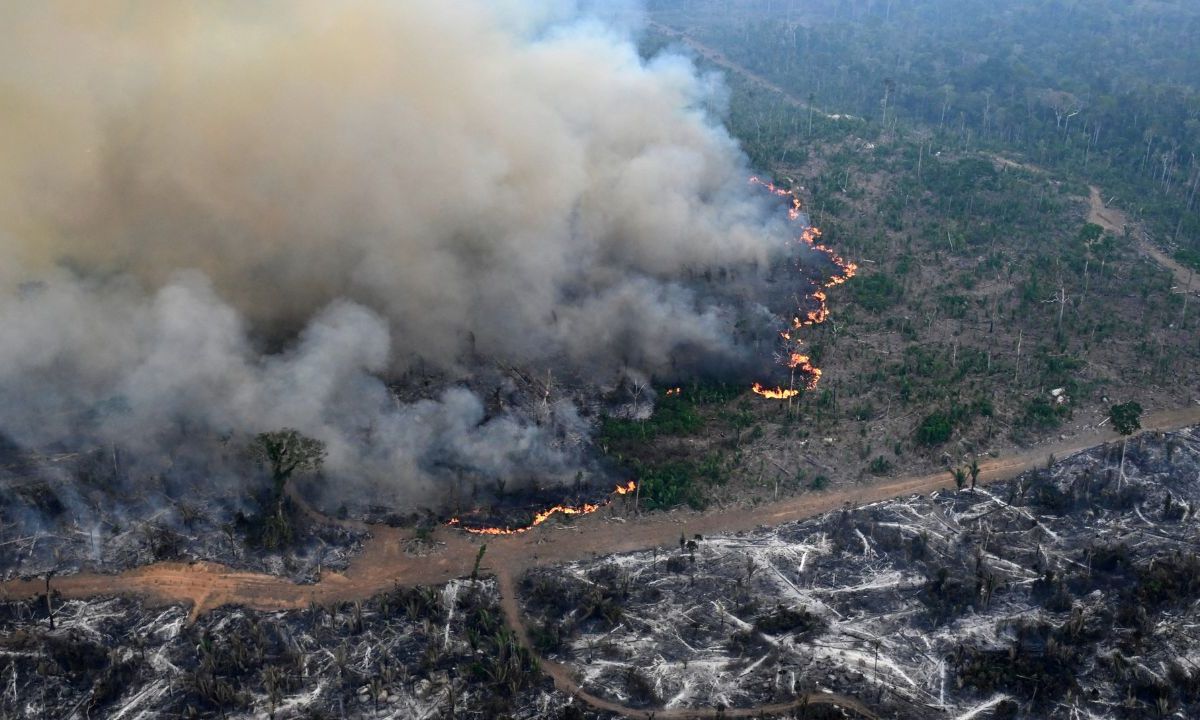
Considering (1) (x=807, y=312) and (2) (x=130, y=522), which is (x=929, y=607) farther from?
(2) (x=130, y=522)

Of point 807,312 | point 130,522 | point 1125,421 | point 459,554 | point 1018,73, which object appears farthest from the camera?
point 1018,73

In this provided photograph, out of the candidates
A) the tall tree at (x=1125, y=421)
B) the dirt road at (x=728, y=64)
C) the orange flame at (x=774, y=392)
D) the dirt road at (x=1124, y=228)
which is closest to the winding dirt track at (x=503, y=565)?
the tall tree at (x=1125, y=421)

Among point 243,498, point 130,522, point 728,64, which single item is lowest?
point 130,522

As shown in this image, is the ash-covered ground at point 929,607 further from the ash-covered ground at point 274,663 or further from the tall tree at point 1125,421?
the ash-covered ground at point 274,663

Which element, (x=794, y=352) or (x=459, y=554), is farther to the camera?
(x=794, y=352)

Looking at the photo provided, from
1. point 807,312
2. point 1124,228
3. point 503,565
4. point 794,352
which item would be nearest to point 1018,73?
point 1124,228

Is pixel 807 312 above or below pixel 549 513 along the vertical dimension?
above
